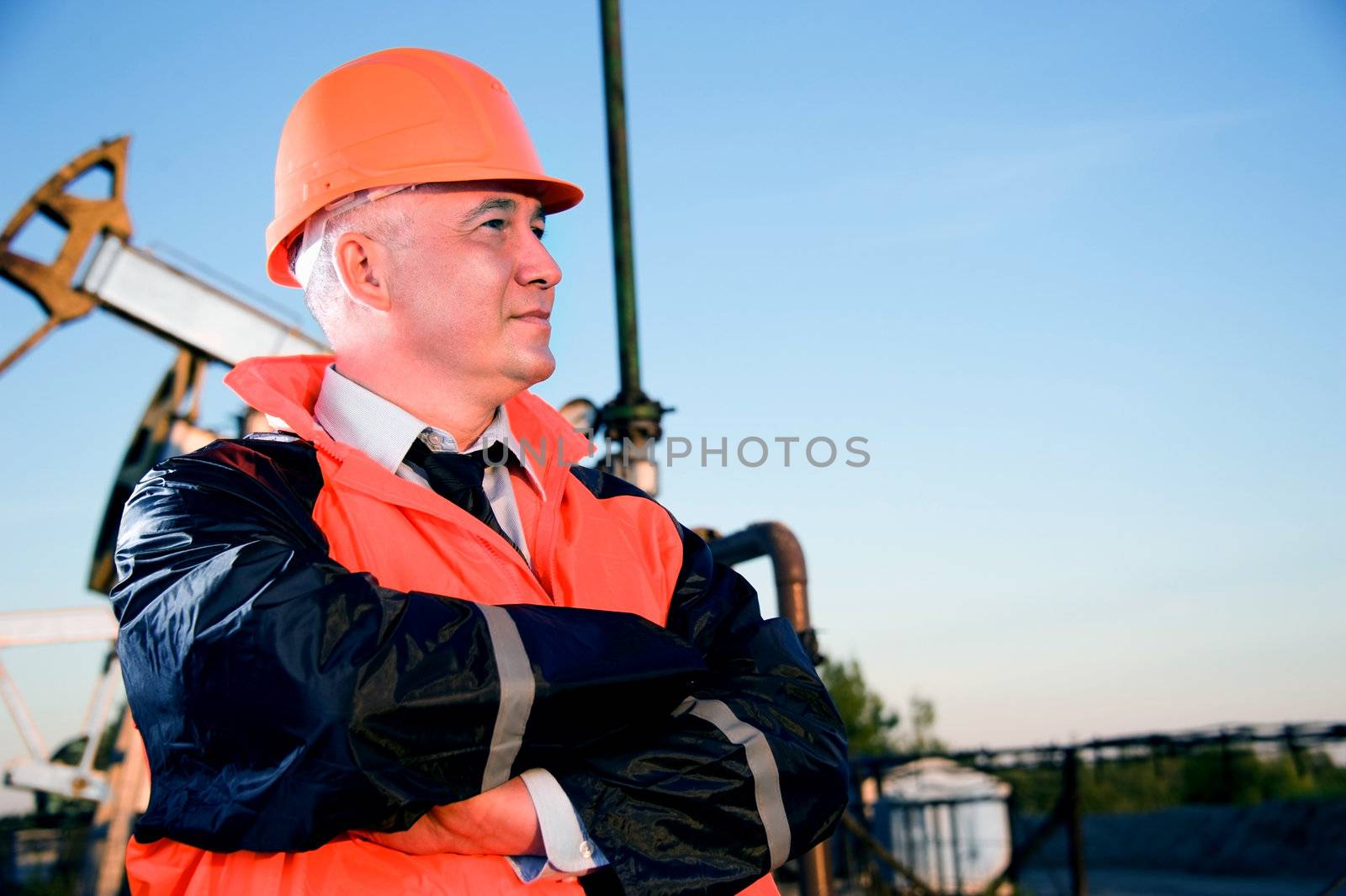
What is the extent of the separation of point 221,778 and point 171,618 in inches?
8.3

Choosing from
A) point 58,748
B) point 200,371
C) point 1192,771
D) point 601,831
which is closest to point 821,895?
point 601,831

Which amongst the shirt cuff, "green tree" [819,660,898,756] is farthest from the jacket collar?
"green tree" [819,660,898,756]

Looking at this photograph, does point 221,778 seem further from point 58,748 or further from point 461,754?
point 58,748

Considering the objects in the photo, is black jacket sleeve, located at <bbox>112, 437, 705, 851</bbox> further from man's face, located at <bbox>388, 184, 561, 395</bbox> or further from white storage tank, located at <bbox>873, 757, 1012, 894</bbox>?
white storage tank, located at <bbox>873, 757, 1012, 894</bbox>

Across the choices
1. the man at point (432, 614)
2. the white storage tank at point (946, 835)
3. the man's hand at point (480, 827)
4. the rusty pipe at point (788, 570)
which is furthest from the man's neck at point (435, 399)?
the white storage tank at point (946, 835)

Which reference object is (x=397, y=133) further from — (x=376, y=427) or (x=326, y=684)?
(x=326, y=684)

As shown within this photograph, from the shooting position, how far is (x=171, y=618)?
151 cm

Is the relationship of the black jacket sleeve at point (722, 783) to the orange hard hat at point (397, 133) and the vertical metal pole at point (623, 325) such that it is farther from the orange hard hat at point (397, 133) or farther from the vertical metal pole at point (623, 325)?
the vertical metal pole at point (623, 325)

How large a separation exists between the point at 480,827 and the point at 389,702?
24 centimetres

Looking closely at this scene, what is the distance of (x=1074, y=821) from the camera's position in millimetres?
7367

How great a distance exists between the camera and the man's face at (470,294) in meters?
2.04

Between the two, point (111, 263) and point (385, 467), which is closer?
point (385, 467)

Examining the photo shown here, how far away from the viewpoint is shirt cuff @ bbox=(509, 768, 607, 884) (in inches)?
61.1

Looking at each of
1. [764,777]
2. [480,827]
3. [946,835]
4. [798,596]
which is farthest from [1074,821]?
[946,835]
